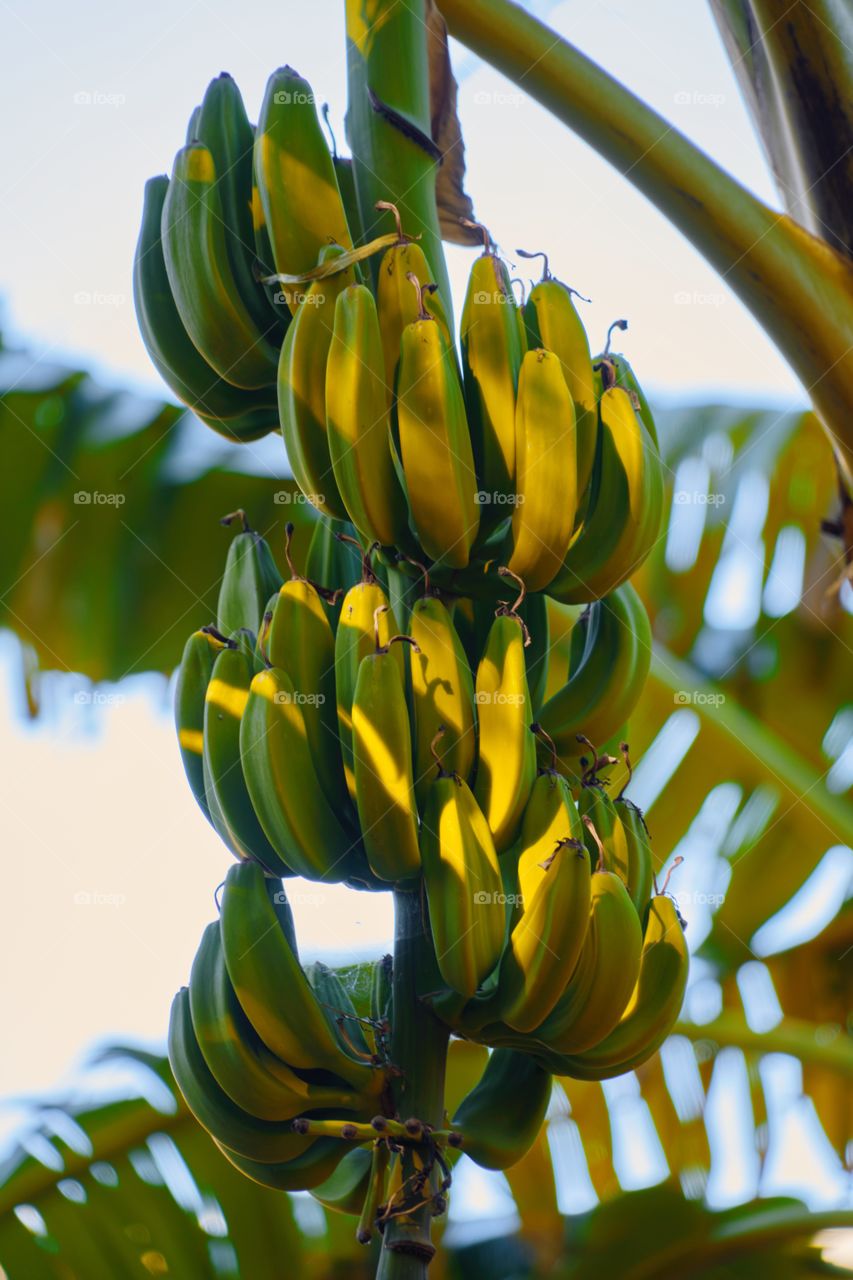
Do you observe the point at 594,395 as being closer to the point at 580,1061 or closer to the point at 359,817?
the point at 359,817

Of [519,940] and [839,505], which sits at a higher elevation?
[839,505]

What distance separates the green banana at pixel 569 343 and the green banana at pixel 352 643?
0.21m

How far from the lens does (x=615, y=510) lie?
1045 mm

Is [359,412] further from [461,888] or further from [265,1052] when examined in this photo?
[265,1052]

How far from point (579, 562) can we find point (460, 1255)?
106 cm

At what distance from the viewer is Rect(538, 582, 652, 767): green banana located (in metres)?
1.10

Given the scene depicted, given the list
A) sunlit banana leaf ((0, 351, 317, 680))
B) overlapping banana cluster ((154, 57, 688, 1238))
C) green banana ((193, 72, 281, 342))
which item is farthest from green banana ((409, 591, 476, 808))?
→ sunlit banana leaf ((0, 351, 317, 680))

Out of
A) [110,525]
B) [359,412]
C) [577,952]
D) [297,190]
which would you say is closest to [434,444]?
[359,412]

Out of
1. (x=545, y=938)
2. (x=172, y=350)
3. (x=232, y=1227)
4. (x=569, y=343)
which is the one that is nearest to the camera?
(x=545, y=938)

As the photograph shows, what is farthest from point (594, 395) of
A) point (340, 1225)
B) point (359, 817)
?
point (340, 1225)

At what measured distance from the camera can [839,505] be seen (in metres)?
1.41

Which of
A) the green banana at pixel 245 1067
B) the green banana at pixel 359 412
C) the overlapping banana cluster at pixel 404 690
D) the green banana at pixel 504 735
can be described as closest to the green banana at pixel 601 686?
the overlapping banana cluster at pixel 404 690

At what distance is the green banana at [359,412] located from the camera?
97 cm

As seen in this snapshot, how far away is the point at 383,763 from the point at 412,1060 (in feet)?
0.70
